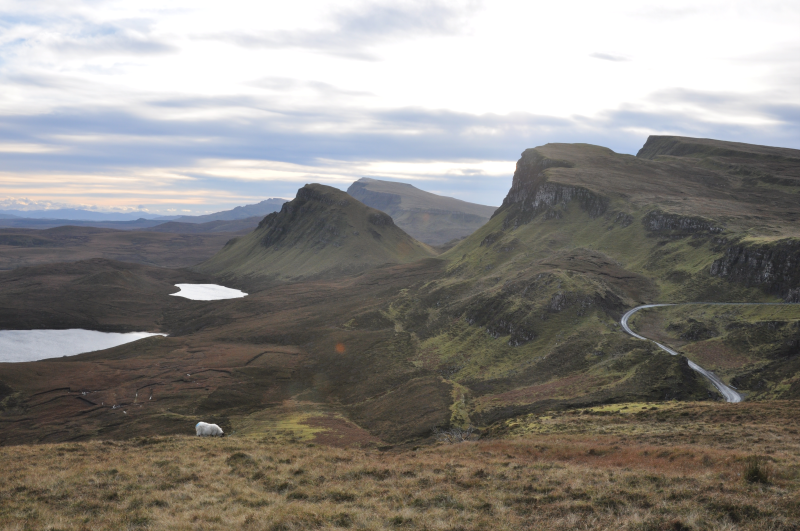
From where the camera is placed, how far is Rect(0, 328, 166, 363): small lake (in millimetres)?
148125

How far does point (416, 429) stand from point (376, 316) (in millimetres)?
74989

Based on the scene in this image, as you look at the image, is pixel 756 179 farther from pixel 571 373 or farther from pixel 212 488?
pixel 212 488

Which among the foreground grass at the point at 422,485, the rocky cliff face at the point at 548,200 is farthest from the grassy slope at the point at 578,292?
the foreground grass at the point at 422,485

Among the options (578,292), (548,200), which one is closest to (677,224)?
(578,292)

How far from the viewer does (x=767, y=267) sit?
290 ft

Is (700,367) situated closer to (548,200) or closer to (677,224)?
(677,224)

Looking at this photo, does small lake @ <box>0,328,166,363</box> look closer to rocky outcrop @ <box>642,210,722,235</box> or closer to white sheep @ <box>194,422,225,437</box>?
white sheep @ <box>194,422,225,437</box>

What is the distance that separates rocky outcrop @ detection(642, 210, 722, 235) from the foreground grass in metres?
98.3

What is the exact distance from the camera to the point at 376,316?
138 m

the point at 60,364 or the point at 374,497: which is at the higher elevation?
the point at 374,497

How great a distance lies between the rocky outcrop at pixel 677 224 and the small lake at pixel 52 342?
619 ft

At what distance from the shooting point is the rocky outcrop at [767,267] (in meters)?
83.2

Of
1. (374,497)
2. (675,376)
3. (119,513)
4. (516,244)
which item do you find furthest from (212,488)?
(516,244)

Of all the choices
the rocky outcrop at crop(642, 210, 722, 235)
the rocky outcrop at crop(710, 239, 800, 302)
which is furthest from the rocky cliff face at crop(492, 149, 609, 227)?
the rocky outcrop at crop(710, 239, 800, 302)
